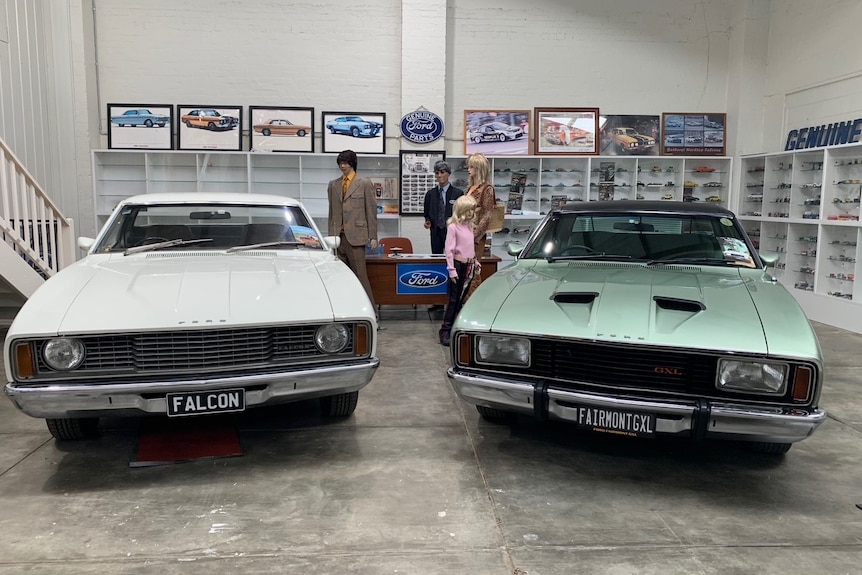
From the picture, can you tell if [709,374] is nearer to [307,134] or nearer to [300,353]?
[300,353]

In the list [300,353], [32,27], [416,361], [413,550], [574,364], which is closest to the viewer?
[413,550]

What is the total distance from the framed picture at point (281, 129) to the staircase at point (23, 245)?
10.6 ft

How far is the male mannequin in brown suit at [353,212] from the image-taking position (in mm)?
6668

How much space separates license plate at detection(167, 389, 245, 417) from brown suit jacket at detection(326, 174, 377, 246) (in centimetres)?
385

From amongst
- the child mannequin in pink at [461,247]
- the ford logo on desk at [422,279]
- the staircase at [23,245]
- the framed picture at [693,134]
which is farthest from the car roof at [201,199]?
the framed picture at [693,134]

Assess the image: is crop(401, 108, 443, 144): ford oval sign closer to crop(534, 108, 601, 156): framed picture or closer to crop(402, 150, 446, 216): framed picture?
crop(402, 150, 446, 216): framed picture

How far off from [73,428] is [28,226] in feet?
11.8

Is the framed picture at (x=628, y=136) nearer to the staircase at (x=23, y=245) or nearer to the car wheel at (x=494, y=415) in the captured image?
the car wheel at (x=494, y=415)

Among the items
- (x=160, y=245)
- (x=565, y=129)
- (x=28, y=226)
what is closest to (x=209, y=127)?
(x=28, y=226)

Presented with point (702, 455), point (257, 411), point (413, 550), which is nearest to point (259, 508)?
point (413, 550)

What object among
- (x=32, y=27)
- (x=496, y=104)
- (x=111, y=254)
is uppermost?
(x=32, y=27)

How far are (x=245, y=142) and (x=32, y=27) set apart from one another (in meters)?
3.07

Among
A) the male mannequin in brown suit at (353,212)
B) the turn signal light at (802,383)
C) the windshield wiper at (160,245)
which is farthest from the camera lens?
the male mannequin in brown suit at (353,212)

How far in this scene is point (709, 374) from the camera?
2801 mm
